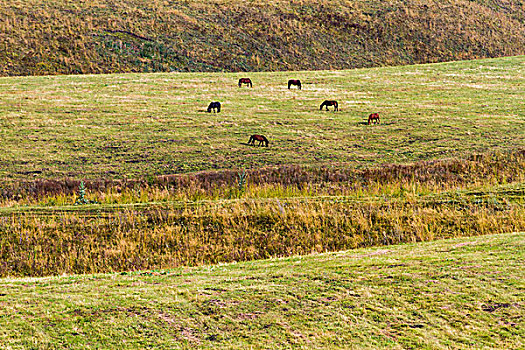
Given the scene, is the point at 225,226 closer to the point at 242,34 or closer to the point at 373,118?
the point at 373,118

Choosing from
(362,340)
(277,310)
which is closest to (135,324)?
(277,310)

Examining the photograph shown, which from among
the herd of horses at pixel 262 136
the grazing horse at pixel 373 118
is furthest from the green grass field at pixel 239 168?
the grazing horse at pixel 373 118

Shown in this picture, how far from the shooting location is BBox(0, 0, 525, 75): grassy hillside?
65.5 meters

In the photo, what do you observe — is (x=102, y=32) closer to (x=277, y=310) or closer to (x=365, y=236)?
(x=365, y=236)

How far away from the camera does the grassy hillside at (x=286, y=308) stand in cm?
753

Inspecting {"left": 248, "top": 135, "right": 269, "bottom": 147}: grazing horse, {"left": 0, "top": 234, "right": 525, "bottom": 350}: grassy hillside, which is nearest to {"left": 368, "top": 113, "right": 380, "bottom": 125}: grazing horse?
{"left": 248, "top": 135, "right": 269, "bottom": 147}: grazing horse

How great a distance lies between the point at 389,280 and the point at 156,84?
43.0 m

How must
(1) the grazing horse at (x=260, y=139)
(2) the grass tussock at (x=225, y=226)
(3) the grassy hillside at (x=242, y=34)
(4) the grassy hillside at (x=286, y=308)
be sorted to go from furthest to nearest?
(3) the grassy hillside at (x=242, y=34) → (1) the grazing horse at (x=260, y=139) → (2) the grass tussock at (x=225, y=226) → (4) the grassy hillside at (x=286, y=308)

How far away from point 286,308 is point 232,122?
2814 centimetres

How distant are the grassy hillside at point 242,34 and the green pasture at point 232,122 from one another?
1150 centimetres

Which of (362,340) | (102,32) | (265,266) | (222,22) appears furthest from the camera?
(222,22)

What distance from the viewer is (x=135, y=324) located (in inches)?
313

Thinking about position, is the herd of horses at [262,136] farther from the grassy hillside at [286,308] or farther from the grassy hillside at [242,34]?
the grassy hillside at [242,34]

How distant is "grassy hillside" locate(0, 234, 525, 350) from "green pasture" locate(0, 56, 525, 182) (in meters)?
16.7
